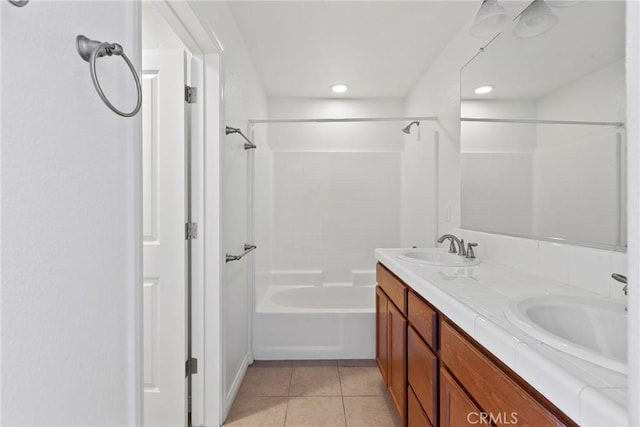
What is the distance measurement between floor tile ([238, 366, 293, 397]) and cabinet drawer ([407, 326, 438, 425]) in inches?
39.3

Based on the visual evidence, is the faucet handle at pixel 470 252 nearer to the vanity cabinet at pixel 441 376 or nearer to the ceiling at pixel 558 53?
the vanity cabinet at pixel 441 376

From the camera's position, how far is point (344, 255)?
3.50 meters

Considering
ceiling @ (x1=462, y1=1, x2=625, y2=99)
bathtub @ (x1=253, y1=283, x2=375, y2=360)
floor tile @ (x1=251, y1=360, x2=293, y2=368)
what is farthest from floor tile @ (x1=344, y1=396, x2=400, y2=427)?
ceiling @ (x1=462, y1=1, x2=625, y2=99)

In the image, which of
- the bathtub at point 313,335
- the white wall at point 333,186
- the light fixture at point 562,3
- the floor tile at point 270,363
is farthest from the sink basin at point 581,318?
the white wall at point 333,186

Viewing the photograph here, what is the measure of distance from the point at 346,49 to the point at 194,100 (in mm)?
1337

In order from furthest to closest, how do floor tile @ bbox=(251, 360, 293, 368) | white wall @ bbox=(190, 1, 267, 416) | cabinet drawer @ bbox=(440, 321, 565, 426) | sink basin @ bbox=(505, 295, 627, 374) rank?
floor tile @ bbox=(251, 360, 293, 368) < white wall @ bbox=(190, 1, 267, 416) < sink basin @ bbox=(505, 295, 627, 374) < cabinet drawer @ bbox=(440, 321, 565, 426)

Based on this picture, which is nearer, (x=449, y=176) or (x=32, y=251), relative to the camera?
(x=32, y=251)

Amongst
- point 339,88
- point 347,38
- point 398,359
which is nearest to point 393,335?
point 398,359

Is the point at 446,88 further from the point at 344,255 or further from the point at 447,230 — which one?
the point at 344,255

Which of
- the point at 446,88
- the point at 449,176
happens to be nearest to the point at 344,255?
the point at 449,176

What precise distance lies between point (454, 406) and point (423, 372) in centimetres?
28

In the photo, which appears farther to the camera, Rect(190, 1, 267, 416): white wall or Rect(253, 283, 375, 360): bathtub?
Rect(253, 283, 375, 360): bathtub

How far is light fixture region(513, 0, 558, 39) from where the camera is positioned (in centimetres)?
135

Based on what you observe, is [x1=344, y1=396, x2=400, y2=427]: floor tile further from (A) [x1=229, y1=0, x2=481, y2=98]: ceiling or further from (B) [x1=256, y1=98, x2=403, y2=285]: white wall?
(A) [x1=229, y1=0, x2=481, y2=98]: ceiling
